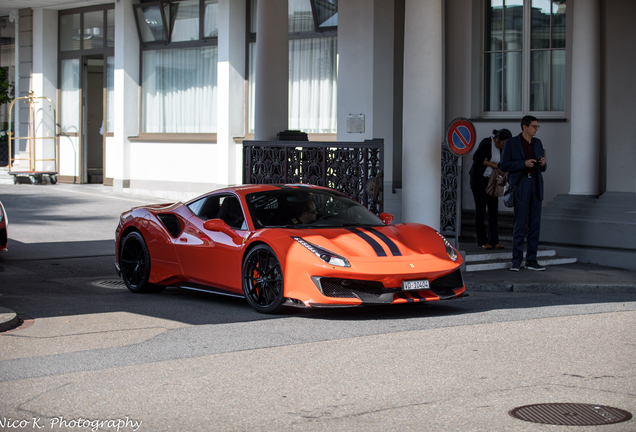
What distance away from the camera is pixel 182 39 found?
22.3 m

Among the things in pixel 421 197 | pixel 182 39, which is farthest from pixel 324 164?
pixel 182 39

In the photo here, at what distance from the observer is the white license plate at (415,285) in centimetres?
763

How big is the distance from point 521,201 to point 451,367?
581 centimetres

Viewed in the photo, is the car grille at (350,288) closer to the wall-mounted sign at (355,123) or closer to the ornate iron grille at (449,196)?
the ornate iron grille at (449,196)

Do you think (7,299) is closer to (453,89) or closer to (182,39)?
(453,89)

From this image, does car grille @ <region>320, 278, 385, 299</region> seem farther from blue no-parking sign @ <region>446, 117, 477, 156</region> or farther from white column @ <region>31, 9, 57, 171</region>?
white column @ <region>31, 9, 57, 171</region>

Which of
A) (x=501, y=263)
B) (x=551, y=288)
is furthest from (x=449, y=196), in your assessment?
(x=551, y=288)

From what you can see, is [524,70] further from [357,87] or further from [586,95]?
[357,87]

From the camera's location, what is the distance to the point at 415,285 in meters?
7.70

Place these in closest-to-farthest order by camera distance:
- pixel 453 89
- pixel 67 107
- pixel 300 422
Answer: pixel 300 422 → pixel 453 89 → pixel 67 107

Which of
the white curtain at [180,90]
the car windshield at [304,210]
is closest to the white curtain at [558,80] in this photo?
the car windshield at [304,210]

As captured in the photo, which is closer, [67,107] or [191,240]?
[191,240]

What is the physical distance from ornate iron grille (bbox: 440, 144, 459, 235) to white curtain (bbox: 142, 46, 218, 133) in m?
9.82

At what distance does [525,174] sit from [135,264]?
5.41 m
